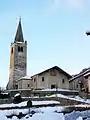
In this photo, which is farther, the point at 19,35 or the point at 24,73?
the point at 19,35

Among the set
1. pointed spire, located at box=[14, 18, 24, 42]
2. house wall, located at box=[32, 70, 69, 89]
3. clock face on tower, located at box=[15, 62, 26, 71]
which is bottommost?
house wall, located at box=[32, 70, 69, 89]

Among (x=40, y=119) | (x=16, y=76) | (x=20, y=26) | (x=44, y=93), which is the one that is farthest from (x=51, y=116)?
(x=20, y=26)

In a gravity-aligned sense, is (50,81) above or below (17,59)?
below

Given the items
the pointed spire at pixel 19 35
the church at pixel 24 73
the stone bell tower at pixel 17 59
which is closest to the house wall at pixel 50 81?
the church at pixel 24 73

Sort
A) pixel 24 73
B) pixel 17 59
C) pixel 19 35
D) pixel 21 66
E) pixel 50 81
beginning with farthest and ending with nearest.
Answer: pixel 19 35 → pixel 17 59 → pixel 21 66 → pixel 24 73 → pixel 50 81

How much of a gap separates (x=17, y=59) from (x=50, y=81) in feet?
96.0

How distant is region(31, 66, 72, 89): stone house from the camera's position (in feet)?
144

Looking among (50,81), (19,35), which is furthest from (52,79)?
(19,35)

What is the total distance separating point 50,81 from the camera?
4456 cm

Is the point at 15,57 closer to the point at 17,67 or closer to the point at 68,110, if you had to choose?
the point at 17,67

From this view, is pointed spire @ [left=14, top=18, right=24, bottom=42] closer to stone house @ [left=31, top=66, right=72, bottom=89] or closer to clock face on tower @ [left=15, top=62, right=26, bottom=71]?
clock face on tower @ [left=15, top=62, right=26, bottom=71]

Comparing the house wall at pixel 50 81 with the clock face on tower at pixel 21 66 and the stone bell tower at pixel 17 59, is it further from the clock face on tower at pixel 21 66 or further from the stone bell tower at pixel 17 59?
the clock face on tower at pixel 21 66

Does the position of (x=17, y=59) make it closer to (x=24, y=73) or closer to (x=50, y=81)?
(x=24, y=73)

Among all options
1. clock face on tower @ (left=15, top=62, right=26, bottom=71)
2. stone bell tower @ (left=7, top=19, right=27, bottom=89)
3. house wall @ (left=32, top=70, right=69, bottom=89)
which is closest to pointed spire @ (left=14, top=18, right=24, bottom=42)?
stone bell tower @ (left=7, top=19, right=27, bottom=89)
